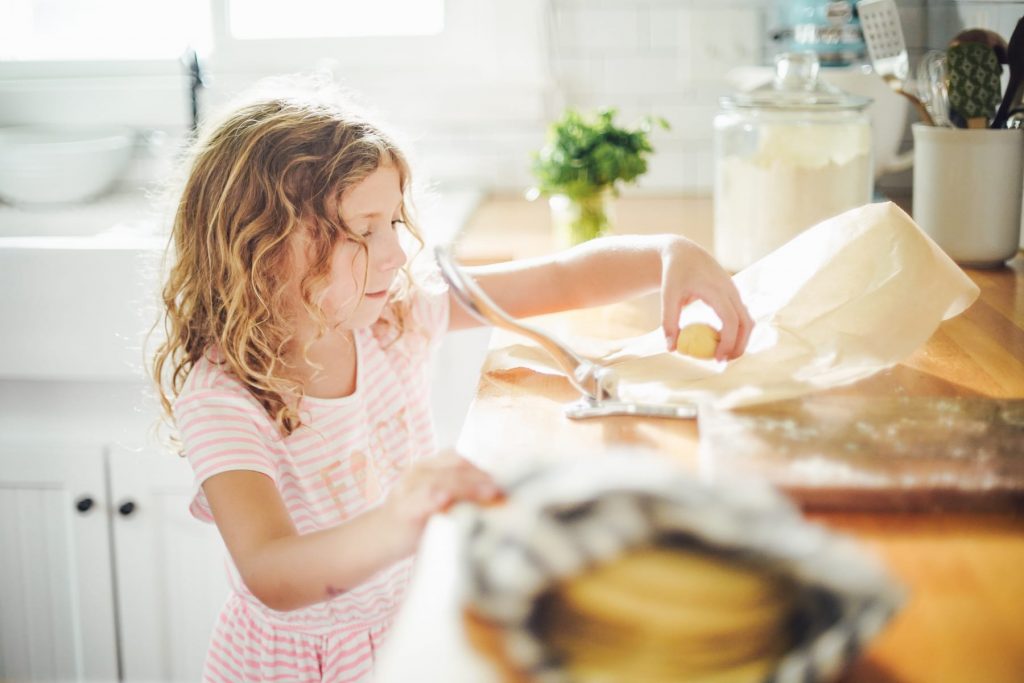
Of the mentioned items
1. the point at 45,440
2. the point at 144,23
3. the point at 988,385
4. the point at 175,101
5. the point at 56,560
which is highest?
the point at 144,23

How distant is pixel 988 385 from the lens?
0.85 m

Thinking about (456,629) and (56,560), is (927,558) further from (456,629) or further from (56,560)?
(56,560)

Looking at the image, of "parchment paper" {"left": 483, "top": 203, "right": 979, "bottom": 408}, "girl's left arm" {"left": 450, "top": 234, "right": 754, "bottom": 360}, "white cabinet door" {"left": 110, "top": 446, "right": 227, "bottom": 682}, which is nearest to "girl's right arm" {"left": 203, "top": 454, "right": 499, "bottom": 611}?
"parchment paper" {"left": 483, "top": 203, "right": 979, "bottom": 408}

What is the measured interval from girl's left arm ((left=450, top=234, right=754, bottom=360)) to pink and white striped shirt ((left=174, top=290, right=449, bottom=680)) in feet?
0.52

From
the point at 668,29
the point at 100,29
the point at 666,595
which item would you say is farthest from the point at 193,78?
the point at 666,595

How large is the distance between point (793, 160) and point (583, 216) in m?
Result: 0.28

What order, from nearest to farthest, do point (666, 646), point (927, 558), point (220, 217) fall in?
point (666, 646) → point (927, 558) → point (220, 217)

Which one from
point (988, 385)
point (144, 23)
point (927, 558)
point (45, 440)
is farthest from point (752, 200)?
point (144, 23)

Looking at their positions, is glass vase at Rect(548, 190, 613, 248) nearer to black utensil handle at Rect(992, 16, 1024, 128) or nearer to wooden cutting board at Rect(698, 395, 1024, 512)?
black utensil handle at Rect(992, 16, 1024, 128)

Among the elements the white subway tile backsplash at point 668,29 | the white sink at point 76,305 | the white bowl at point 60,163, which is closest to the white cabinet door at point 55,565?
the white sink at point 76,305

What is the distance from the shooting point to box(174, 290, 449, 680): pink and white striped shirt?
93cm

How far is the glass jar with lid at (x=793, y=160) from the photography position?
1277mm

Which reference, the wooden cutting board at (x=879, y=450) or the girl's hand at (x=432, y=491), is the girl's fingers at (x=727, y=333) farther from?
the girl's hand at (x=432, y=491)

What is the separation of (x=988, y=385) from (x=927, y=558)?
1.21 ft
